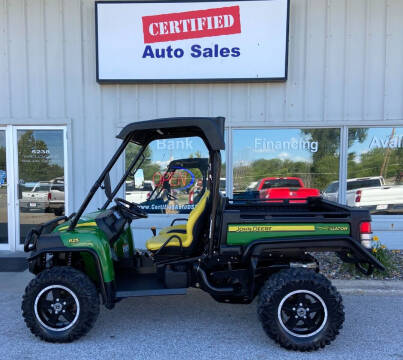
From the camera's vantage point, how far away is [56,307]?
287 centimetres

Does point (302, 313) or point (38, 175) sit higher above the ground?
point (38, 175)

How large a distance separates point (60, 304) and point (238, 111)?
4.19m

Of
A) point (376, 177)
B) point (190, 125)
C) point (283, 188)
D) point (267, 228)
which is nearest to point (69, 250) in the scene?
point (190, 125)

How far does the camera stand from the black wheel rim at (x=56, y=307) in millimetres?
2842

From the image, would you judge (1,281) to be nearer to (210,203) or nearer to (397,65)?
(210,203)

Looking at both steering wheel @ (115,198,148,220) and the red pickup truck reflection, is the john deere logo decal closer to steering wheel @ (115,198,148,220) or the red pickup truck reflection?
steering wheel @ (115,198,148,220)

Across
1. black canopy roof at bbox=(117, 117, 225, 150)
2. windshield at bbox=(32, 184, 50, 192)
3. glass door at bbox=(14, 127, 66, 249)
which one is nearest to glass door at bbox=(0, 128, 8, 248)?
glass door at bbox=(14, 127, 66, 249)

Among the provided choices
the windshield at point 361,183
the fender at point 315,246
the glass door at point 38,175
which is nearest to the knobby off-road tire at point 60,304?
the fender at point 315,246

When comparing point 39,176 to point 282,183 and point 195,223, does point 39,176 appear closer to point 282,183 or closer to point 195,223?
point 195,223

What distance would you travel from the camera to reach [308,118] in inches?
Result: 224

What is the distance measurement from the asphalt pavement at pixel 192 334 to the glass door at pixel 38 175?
2.38 metres

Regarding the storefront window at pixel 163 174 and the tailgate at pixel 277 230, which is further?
the storefront window at pixel 163 174

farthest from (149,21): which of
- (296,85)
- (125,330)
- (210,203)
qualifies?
(125,330)

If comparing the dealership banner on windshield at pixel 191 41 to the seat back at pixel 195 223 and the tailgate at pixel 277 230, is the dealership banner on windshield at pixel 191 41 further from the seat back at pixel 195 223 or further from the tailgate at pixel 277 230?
the tailgate at pixel 277 230
